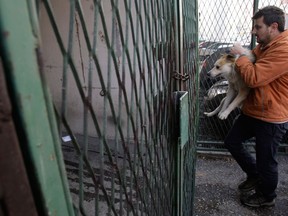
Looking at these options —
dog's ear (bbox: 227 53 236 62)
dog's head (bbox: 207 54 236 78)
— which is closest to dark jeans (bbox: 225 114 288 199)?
dog's head (bbox: 207 54 236 78)

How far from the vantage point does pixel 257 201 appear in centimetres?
349

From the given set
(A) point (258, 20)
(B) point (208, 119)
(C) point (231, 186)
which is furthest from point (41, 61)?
(B) point (208, 119)

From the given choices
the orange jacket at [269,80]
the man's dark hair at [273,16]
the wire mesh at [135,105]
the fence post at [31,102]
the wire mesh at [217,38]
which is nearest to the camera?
the fence post at [31,102]

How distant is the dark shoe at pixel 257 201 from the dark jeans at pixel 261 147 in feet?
0.21

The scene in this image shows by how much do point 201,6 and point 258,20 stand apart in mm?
1436

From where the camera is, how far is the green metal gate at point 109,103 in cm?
53

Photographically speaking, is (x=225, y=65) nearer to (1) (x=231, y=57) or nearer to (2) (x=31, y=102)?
(1) (x=231, y=57)

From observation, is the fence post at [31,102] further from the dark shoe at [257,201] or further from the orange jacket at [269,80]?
the dark shoe at [257,201]

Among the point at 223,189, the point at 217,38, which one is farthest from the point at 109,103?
the point at 217,38

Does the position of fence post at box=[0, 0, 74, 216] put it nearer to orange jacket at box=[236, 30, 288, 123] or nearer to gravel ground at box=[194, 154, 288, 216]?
orange jacket at box=[236, 30, 288, 123]

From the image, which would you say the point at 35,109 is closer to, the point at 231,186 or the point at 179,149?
the point at 179,149

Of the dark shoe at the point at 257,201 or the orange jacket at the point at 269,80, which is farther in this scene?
the dark shoe at the point at 257,201

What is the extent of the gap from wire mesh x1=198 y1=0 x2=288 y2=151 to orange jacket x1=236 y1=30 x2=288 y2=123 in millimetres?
1251

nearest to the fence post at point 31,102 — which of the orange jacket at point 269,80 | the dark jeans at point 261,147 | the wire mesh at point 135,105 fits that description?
the wire mesh at point 135,105
